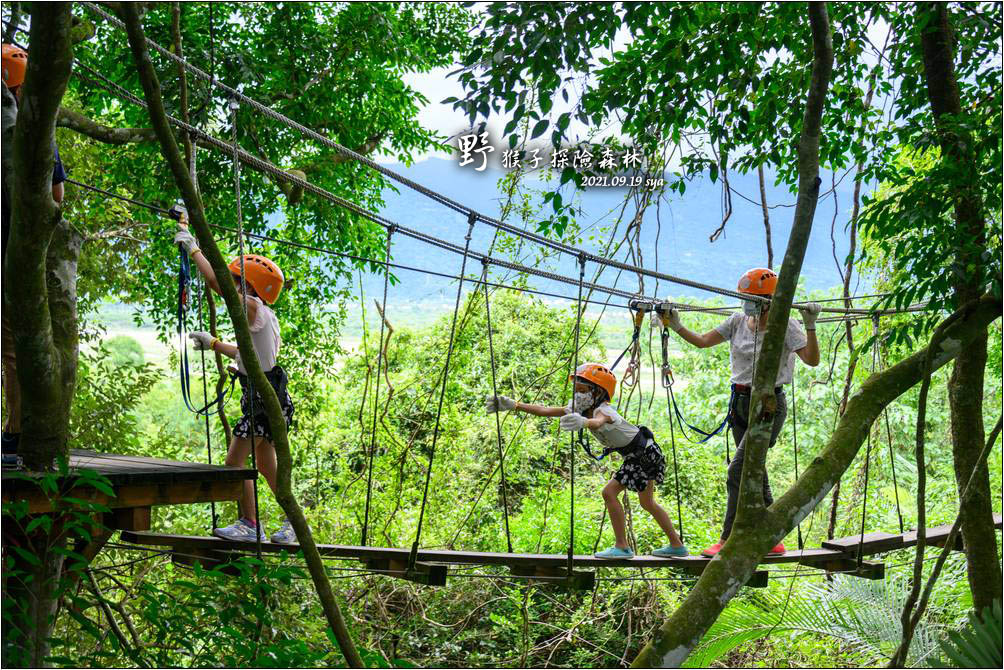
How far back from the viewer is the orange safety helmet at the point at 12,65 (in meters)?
1.98

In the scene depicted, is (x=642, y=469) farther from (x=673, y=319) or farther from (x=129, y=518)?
(x=129, y=518)

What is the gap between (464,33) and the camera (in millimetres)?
5551

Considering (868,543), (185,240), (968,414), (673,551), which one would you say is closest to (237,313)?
(185,240)

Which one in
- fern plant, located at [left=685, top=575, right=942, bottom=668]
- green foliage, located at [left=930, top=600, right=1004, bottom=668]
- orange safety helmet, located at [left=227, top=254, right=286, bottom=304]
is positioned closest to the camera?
green foliage, located at [left=930, top=600, right=1004, bottom=668]

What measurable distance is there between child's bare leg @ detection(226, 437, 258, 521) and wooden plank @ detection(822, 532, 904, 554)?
1815mm

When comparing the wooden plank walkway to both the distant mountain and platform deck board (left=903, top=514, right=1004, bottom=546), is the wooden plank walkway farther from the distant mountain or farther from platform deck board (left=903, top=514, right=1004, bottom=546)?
the distant mountain

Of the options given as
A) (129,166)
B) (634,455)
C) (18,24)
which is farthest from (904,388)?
(129,166)

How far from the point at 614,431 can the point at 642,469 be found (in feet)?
0.46

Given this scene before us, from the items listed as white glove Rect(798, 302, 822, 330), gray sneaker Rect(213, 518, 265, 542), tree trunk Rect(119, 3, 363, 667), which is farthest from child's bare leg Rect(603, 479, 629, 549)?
tree trunk Rect(119, 3, 363, 667)

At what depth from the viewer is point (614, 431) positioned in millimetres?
2725

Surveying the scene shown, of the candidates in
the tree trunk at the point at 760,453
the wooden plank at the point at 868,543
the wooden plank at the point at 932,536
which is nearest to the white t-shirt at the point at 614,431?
the wooden plank at the point at 868,543

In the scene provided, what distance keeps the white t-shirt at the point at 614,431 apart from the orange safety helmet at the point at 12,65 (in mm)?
1761

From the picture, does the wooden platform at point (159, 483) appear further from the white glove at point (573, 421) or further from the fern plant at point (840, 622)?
the fern plant at point (840, 622)

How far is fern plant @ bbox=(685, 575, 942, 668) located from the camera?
4.20m
